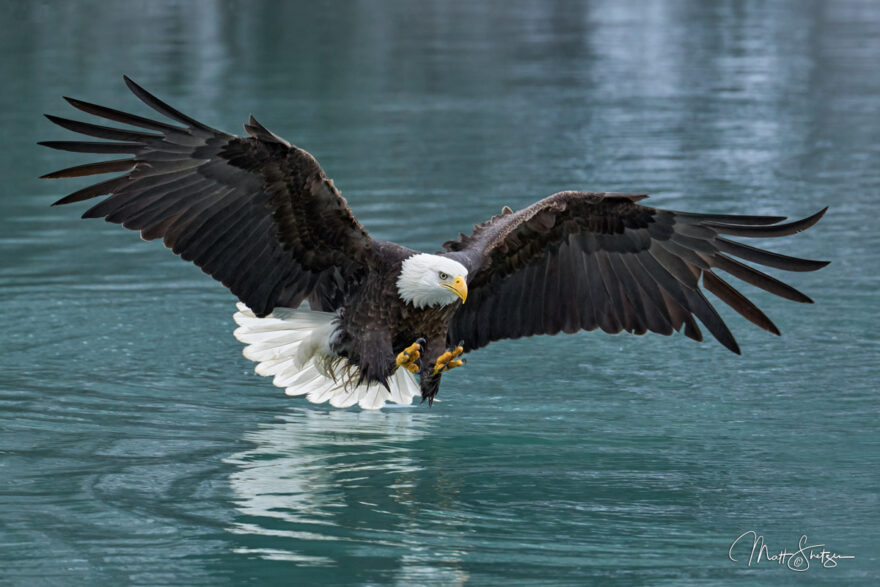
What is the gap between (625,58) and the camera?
2044 centimetres

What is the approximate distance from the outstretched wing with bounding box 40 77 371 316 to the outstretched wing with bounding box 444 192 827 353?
559 millimetres

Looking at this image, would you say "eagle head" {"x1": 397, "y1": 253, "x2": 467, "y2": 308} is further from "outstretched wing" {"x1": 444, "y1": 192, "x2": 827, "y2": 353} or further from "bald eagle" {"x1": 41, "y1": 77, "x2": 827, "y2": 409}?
"outstretched wing" {"x1": 444, "y1": 192, "x2": 827, "y2": 353}

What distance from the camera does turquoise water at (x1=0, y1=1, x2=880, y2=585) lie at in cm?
482

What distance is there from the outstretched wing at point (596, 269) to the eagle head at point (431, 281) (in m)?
0.20

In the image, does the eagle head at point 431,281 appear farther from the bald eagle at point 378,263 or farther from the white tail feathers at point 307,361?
the white tail feathers at point 307,361

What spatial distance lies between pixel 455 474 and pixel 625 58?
1557cm

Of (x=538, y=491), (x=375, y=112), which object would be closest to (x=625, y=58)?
(x=375, y=112)
